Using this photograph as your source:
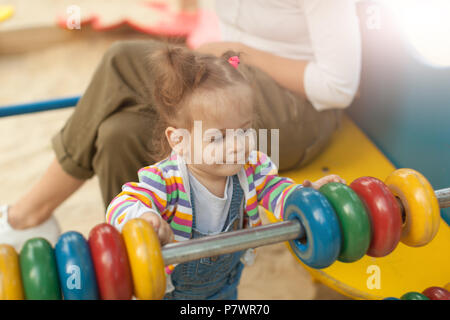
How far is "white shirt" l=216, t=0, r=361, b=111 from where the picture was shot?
804 millimetres

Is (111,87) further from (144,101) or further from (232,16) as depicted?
(232,16)

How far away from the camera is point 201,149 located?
58 centimetres

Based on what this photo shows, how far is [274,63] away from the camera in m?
0.89

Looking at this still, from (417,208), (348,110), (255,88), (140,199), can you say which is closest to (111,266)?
(140,199)

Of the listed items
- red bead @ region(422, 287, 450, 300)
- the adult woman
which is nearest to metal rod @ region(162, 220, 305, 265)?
red bead @ region(422, 287, 450, 300)

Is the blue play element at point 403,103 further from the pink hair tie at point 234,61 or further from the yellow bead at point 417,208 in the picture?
the pink hair tie at point 234,61

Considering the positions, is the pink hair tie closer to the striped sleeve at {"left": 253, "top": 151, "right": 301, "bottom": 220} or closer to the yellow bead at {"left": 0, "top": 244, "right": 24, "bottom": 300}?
the striped sleeve at {"left": 253, "top": 151, "right": 301, "bottom": 220}

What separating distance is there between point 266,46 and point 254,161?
0.34 metres

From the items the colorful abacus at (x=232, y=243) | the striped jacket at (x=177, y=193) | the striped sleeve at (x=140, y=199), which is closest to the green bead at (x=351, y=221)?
the colorful abacus at (x=232, y=243)
